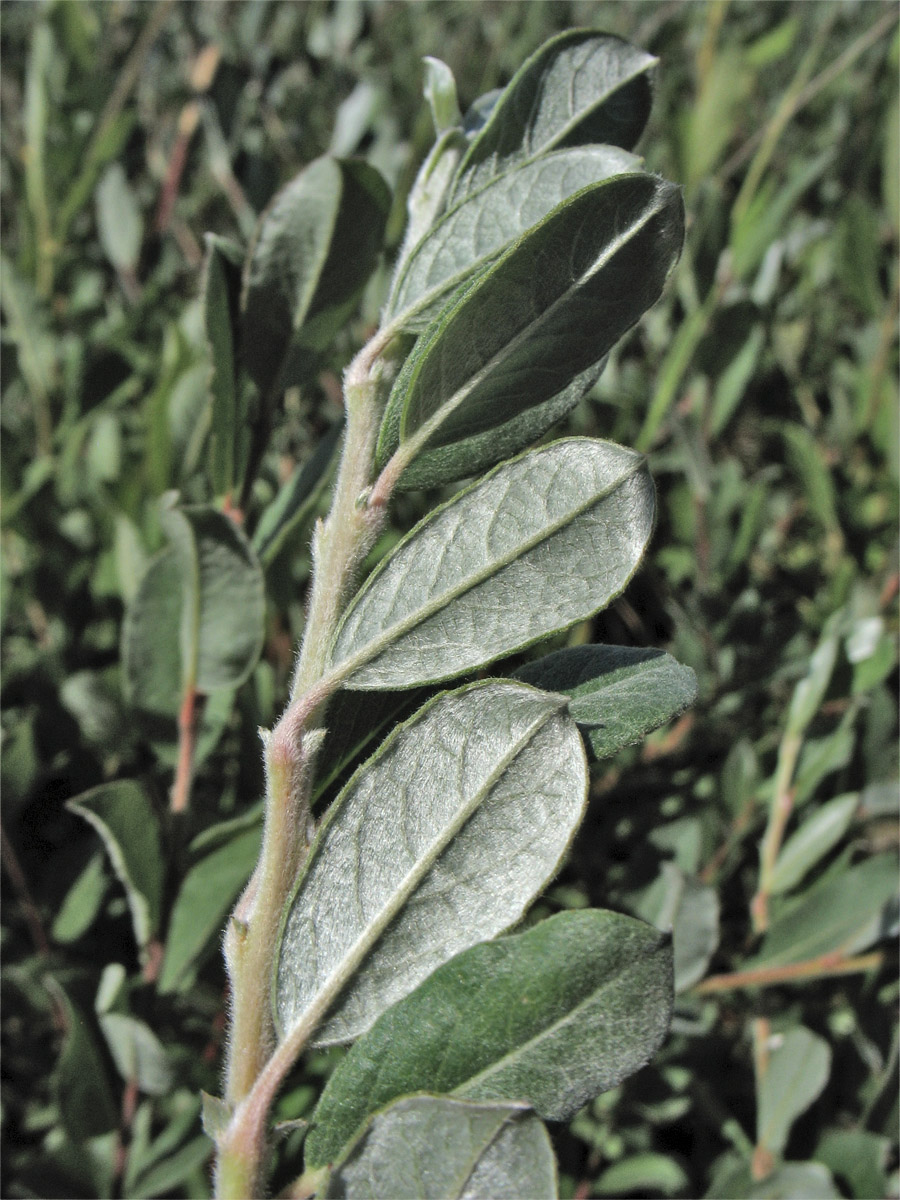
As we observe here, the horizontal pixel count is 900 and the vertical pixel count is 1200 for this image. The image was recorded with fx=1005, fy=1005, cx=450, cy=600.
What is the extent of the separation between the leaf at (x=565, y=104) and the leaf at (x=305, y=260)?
0.18 m

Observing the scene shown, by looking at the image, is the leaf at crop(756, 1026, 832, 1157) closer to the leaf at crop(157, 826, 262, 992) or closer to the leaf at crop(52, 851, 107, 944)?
the leaf at crop(157, 826, 262, 992)

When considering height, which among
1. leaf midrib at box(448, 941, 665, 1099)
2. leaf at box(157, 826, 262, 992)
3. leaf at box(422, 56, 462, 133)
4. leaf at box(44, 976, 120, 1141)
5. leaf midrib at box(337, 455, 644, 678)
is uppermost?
leaf at box(422, 56, 462, 133)

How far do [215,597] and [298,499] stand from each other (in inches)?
3.6

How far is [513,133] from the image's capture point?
520mm

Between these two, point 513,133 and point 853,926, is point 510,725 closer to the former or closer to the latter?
point 513,133

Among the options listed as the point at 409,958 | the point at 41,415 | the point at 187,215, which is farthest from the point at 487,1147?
the point at 187,215

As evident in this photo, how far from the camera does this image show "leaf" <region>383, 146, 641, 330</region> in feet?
1.51

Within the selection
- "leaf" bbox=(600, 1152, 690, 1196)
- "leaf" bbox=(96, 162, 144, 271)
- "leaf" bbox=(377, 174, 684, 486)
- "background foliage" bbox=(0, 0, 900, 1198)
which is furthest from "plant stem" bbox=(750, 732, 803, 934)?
"leaf" bbox=(96, 162, 144, 271)

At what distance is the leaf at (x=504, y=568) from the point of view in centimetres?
42

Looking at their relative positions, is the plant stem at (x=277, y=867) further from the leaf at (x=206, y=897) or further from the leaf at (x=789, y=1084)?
the leaf at (x=789, y=1084)

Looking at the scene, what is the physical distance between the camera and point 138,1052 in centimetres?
71

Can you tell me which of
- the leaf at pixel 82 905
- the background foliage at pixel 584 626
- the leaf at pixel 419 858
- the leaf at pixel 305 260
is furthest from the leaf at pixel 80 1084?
the leaf at pixel 305 260

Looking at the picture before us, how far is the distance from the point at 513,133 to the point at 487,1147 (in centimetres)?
47

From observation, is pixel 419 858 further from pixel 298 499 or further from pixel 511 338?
pixel 298 499
